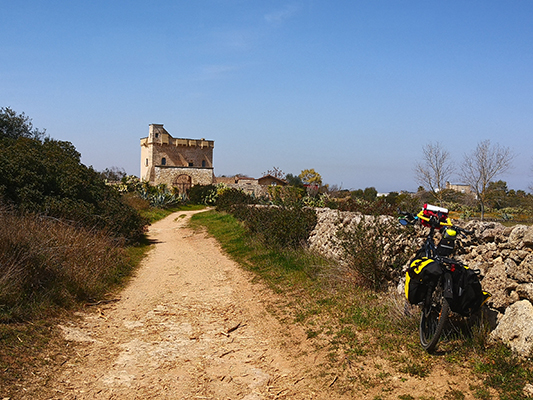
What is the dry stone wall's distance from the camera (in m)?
4.09

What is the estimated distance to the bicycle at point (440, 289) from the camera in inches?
168

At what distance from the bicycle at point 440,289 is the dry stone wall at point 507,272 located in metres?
0.26

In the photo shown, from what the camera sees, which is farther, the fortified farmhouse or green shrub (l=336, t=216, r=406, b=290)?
the fortified farmhouse

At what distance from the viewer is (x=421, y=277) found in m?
4.53

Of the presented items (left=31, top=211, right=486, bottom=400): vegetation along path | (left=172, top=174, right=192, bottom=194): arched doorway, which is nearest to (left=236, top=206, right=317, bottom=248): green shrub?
(left=31, top=211, right=486, bottom=400): vegetation along path

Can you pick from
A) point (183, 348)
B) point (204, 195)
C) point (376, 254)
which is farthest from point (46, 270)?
point (204, 195)

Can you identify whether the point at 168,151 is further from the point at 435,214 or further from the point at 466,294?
the point at 466,294

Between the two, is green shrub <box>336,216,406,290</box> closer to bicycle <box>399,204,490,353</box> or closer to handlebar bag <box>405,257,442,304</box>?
bicycle <box>399,204,490,353</box>

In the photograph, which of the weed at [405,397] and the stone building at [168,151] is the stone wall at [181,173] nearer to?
the stone building at [168,151]

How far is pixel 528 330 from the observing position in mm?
3961

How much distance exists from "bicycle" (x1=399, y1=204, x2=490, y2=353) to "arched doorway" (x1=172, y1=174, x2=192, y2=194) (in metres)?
40.7

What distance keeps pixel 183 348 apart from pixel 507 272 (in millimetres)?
4014

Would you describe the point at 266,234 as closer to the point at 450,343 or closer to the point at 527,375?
the point at 450,343

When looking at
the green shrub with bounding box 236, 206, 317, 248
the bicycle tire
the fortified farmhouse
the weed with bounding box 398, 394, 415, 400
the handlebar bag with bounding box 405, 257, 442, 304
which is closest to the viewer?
the weed with bounding box 398, 394, 415, 400
